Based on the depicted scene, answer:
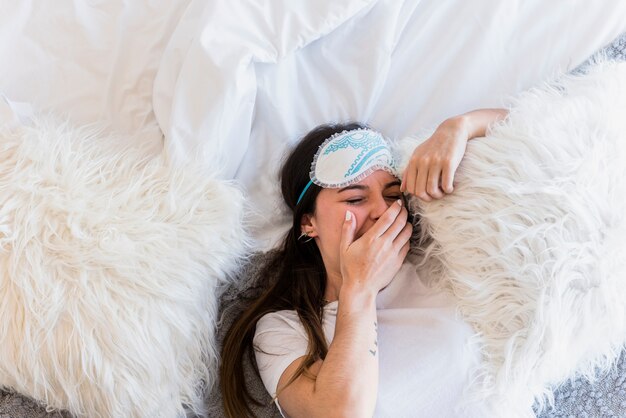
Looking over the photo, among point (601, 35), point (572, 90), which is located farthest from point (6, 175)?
point (601, 35)

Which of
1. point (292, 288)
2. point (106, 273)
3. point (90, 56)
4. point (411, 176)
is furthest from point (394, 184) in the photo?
point (90, 56)

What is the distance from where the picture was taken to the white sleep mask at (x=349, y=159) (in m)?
1.12

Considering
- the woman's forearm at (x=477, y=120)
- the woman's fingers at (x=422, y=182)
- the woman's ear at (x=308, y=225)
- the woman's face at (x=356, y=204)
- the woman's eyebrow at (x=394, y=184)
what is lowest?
the woman's ear at (x=308, y=225)

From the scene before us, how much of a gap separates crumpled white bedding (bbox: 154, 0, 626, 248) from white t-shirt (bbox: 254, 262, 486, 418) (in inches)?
9.0

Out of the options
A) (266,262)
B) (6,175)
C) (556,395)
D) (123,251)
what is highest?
(6,175)

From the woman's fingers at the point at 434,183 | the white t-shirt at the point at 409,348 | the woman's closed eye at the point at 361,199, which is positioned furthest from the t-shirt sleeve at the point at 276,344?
the woman's fingers at the point at 434,183

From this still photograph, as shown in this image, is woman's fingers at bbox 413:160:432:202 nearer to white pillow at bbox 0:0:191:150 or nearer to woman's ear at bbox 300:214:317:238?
woman's ear at bbox 300:214:317:238

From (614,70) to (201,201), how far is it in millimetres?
870

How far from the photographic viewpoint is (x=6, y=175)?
40.9 inches

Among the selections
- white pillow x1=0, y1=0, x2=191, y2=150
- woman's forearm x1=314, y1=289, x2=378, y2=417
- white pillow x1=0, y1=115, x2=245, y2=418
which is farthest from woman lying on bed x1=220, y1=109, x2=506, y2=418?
white pillow x1=0, y1=0, x2=191, y2=150

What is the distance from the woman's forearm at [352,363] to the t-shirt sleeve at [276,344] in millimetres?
92

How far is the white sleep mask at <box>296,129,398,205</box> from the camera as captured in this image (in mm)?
1116

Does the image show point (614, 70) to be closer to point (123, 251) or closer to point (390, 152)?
point (390, 152)

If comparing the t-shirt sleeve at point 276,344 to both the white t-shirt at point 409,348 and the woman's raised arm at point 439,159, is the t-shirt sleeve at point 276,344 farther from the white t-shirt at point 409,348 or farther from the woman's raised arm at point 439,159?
the woman's raised arm at point 439,159
